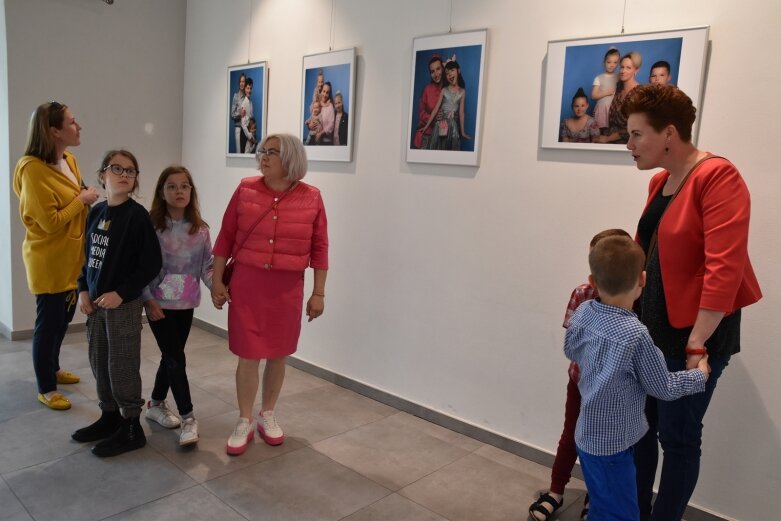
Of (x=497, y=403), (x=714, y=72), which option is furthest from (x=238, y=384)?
(x=714, y=72)

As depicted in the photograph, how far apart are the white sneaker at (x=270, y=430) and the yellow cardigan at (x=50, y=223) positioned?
1256 millimetres

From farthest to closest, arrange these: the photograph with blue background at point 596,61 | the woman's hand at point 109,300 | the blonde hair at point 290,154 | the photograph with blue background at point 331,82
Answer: the photograph with blue background at point 331,82 < the blonde hair at point 290,154 < the woman's hand at point 109,300 < the photograph with blue background at point 596,61

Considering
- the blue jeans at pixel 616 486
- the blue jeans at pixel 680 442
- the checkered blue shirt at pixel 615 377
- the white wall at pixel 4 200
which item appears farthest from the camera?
the white wall at pixel 4 200

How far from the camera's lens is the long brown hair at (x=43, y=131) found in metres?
2.89

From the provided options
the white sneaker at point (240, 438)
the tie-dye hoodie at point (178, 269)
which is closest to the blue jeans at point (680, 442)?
the white sneaker at point (240, 438)

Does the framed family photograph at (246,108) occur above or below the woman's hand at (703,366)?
above

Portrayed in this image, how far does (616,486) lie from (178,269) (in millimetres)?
2021

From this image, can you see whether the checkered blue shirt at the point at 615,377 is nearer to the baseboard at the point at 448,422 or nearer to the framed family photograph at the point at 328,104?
the baseboard at the point at 448,422

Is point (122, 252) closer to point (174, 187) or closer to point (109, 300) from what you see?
point (109, 300)

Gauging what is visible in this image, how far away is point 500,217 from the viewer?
2900 mm

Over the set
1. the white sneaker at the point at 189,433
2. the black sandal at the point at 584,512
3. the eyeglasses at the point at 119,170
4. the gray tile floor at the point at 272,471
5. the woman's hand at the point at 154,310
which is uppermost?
the eyeglasses at the point at 119,170

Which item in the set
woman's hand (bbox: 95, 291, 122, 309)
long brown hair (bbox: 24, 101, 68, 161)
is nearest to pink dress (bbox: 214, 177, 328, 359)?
woman's hand (bbox: 95, 291, 122, 309)

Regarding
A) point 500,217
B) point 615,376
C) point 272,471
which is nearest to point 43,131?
point 272,471

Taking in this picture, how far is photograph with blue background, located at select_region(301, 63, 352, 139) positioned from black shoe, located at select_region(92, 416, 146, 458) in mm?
2075
